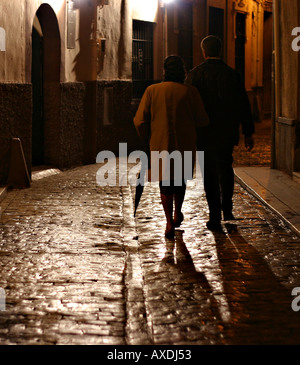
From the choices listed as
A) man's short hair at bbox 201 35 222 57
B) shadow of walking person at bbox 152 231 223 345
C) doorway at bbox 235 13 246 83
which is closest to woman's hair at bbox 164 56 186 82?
man's short hair at bbox 201 35 222 57

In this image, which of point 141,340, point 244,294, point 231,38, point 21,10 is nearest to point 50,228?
point 244,294

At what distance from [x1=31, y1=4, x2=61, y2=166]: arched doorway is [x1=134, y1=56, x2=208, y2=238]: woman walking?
612 centimetres

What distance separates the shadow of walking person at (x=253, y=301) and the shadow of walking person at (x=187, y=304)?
0.39 feet

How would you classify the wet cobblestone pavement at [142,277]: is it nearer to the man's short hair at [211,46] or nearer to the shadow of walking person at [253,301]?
the shadow of walking person at [253,301]

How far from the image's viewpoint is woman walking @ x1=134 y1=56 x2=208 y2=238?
7258 mm

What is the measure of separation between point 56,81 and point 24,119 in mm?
1944

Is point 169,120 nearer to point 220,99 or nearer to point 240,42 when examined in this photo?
point 220,99

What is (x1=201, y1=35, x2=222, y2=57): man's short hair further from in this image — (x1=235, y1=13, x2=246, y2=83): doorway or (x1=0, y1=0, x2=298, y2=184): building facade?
(x1=235, y1=13, x2=246, y2=83): doorway

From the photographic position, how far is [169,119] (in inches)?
286

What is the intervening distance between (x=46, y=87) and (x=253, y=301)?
8.69m

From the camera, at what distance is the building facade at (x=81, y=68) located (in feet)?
36.9

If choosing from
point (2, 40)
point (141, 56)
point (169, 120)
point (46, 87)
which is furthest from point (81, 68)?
point (169, 120)

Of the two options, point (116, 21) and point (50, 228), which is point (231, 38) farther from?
point (50, 228)

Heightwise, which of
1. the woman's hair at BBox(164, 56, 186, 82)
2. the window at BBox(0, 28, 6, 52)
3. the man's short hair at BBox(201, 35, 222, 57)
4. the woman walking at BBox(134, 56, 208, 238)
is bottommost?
the woman walking at BBox(134, 56, 208, 238)
